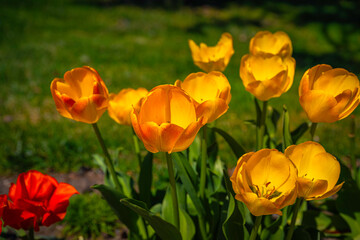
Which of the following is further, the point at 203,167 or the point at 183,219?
the point at 183,219

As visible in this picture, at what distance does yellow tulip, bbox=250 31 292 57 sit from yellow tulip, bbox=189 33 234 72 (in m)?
0.10

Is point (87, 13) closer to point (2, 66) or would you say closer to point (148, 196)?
point (2, 66)

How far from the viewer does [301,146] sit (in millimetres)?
1117

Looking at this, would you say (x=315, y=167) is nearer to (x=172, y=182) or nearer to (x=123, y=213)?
(x=172, y=182)

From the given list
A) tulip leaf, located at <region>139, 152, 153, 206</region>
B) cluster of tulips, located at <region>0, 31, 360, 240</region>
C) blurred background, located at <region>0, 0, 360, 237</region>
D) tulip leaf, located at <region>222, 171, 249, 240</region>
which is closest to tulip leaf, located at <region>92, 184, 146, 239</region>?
cluster of tulips, located at <region>0, 31, 360, 240</region>

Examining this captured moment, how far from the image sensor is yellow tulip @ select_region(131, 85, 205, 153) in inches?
41.8

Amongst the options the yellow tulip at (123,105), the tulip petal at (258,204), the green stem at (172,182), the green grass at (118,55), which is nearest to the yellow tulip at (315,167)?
the tulip petal at (258,204)

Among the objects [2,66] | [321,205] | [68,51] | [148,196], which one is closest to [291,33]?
[68,51]

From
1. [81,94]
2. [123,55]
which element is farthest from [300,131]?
[123,55]

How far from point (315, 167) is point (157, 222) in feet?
1.77

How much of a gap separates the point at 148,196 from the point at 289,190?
2.73 feet

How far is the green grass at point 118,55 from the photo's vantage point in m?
3.07

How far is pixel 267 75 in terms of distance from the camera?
1443mm

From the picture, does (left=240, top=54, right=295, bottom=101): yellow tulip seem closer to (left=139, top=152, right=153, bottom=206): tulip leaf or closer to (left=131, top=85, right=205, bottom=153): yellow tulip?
(left=131, top=85, right=205, bottom=153): yellow tulip
